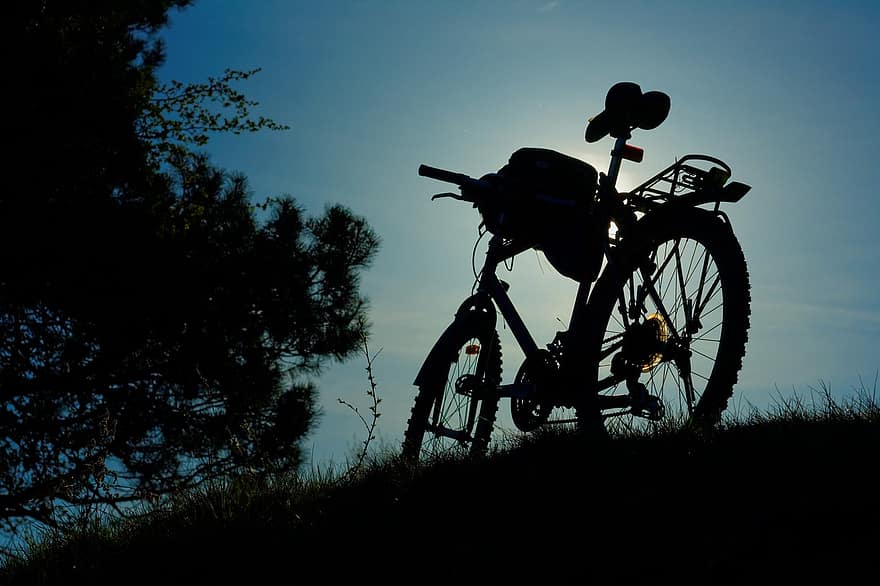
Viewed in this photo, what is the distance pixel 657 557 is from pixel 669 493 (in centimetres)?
37

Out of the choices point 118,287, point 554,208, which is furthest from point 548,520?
point 118,287

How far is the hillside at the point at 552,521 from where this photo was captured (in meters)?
2.16

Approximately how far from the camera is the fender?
14.6ft

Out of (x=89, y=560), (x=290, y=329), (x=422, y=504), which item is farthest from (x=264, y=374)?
(x=422, y=504)

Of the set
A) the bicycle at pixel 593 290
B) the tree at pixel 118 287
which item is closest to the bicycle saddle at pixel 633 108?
the bicycle at pixel 593 290

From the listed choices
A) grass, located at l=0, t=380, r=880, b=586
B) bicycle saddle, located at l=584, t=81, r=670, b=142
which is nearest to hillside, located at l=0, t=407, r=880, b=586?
grass, located at l=0, t=380, r=880, b=586

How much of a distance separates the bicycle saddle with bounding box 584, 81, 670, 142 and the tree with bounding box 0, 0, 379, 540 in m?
3.94

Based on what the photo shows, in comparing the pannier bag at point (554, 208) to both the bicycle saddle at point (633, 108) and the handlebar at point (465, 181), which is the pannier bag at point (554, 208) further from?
the bicycle saddle at point (633, 108)

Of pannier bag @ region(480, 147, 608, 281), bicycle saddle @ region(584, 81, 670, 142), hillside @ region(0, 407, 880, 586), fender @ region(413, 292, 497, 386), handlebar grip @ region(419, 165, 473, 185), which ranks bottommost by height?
hillside @ region(0, 407, 880, 586)

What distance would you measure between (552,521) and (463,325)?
2.00 m

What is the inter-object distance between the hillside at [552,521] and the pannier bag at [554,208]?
3.28 ft

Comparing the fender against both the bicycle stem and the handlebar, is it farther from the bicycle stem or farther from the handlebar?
the bicycle stem

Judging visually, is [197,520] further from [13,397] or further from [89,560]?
[13,397]

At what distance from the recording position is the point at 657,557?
220 cm
